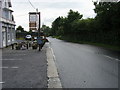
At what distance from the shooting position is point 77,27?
6594 cm

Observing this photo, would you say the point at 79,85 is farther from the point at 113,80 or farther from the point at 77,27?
the point at 77,27

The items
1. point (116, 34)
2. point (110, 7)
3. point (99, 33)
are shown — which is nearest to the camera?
point (110, 7)

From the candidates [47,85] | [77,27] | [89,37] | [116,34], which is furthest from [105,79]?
[77,27]

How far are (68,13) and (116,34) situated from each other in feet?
161

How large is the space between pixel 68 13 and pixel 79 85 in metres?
76.4

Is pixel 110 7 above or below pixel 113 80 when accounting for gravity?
above

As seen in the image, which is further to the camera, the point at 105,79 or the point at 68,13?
the point at 68,13

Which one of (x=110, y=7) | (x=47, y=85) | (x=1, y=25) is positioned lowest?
(x=47, y=85)

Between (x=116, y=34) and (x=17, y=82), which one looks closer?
(x=17, y=82)

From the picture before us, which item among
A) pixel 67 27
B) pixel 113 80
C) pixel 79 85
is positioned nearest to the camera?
pixel 79 85

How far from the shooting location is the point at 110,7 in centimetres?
3309

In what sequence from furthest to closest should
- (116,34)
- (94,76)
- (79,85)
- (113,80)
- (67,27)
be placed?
1. (67,27)
2. (116,34)
3. (94,76)
4. (113,80)
5. (79,85)

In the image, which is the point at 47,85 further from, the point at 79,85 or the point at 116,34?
the point at 116,34

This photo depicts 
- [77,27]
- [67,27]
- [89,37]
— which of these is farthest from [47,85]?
[67,27]
